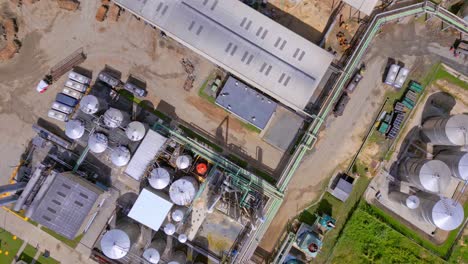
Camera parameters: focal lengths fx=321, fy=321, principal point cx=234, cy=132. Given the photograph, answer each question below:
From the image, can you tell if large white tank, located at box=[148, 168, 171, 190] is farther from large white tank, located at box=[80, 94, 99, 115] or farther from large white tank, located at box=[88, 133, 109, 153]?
large white tank, located at box=[80, 94, 99, 115]

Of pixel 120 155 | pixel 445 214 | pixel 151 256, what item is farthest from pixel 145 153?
pixel 445 214

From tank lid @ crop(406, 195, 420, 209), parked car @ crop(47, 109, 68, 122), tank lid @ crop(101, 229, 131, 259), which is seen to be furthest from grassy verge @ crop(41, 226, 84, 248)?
tank lid @ crop(406, 195, 420, 209)

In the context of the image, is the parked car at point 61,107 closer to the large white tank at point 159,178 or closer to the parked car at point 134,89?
the parked car at point 134,89

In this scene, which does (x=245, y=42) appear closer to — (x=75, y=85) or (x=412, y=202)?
(x=75, y=85)

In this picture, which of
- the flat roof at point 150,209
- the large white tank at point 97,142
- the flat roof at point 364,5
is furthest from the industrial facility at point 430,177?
the large white tank at point 97,142

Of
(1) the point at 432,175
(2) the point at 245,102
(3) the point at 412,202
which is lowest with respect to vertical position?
(3) the point at 412,202
